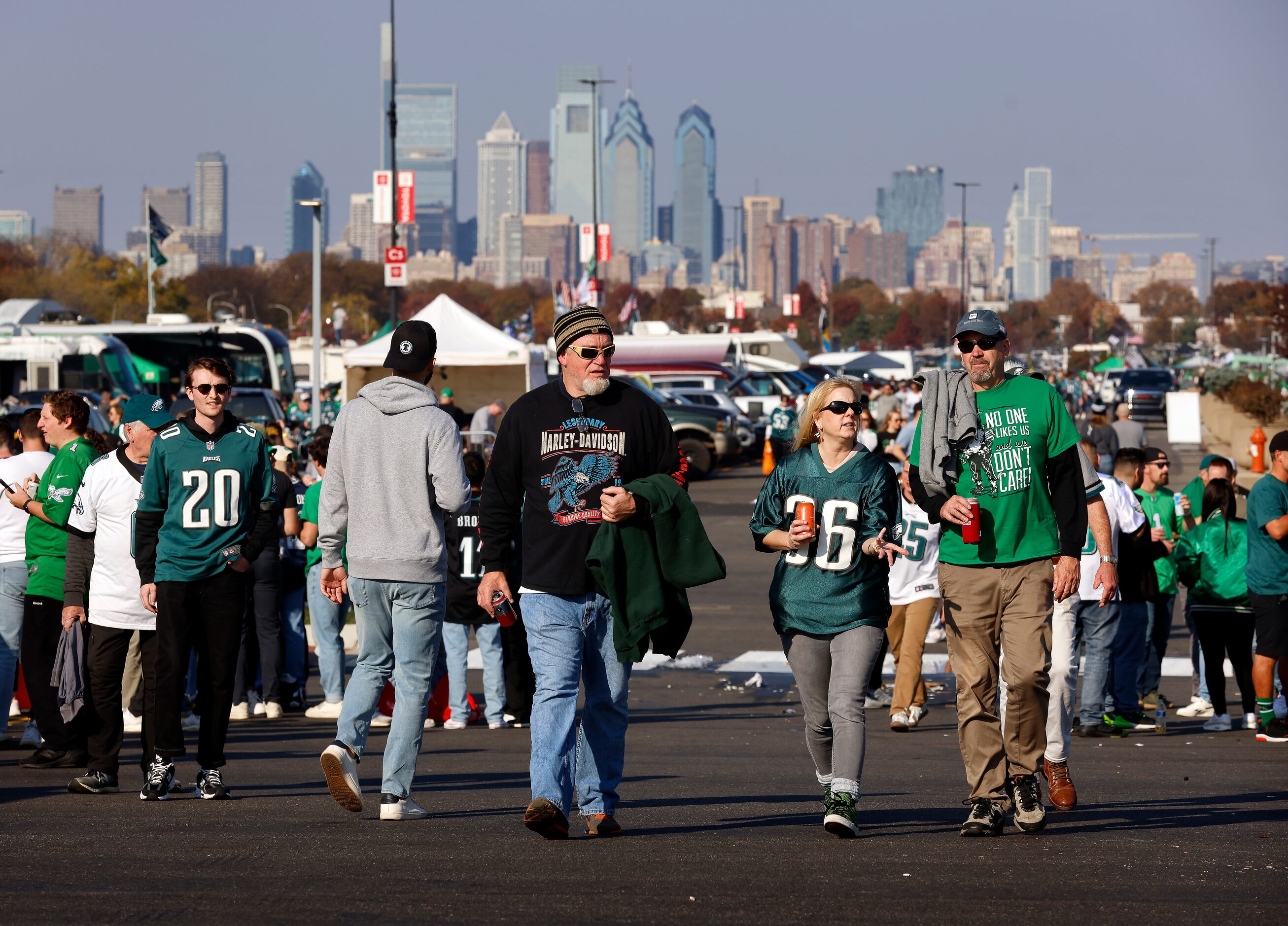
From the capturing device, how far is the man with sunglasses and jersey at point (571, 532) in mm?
5969

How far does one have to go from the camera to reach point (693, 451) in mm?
33156

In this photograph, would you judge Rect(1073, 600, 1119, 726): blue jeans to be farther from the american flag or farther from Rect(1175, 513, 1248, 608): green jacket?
the american flag

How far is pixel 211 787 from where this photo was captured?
23.5ft

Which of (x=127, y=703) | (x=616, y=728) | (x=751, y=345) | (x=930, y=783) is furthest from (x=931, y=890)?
(x=751, y=345)

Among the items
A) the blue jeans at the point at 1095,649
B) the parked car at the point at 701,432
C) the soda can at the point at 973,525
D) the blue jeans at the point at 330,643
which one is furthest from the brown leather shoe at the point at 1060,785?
the parked car at the point at 701,432

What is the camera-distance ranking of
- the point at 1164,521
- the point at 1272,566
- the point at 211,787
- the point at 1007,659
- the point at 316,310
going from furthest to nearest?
1. the point at 316,310
2. the point at 1164,521
3. the point at 1272,566
4. the point at 211,787
5. the point at 1007,659

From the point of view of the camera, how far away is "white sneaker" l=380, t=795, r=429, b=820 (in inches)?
256

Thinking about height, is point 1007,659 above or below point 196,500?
below

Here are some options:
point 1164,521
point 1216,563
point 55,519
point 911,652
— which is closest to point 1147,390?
point 1164,521

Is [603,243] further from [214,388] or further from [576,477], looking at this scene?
[576,477]

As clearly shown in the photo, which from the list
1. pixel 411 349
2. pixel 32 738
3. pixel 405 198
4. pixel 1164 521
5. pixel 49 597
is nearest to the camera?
pixel 411 349

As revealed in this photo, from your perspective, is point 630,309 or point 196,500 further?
point 630,309

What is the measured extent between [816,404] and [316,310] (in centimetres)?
2778

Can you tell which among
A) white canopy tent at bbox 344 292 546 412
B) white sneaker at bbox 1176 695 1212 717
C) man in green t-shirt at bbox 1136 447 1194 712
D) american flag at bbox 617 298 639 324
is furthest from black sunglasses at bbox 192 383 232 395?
american flag at bbox 617 298 639 324
